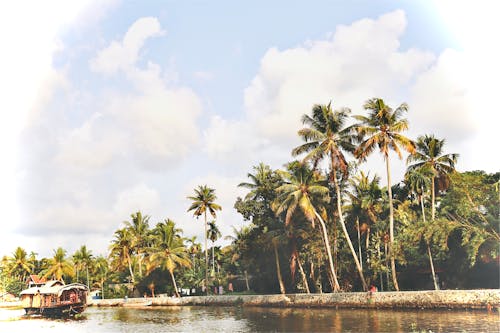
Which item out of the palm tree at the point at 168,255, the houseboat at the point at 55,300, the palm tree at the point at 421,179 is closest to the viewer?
the palm tree at the point at 421,179

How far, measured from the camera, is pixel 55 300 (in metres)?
46.1

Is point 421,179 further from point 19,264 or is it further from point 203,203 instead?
point 19,264

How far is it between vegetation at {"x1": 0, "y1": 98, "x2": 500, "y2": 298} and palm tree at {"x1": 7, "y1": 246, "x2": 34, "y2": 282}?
132ft

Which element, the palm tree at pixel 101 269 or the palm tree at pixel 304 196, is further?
the palm tree at pixel 101 269

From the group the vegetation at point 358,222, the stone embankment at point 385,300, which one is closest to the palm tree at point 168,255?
the vegetation at point 358,222

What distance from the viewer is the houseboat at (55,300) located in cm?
4378

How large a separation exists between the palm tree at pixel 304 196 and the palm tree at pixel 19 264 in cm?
6717

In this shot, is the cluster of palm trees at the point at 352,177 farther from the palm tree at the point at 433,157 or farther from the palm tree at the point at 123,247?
the palm tree at the point at 123,247

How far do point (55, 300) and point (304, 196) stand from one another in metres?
29.7

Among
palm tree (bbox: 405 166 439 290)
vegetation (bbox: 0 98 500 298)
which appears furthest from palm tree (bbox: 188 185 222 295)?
palm tree (bbox: 405 166 439 290)

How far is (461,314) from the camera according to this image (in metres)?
25.3

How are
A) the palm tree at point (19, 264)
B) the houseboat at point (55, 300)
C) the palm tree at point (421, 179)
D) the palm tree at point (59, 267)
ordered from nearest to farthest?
the palm tree at point (421, 179)
the houseboat at point (55, 300)
the palm tree at point (59, 267)
the palm tree at point (19, 264)

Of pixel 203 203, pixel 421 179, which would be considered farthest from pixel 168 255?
pixel 421 179

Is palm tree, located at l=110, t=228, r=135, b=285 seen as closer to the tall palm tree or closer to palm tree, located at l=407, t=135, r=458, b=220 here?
the tall palm tree
